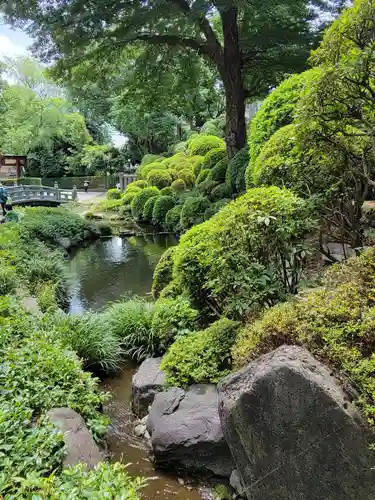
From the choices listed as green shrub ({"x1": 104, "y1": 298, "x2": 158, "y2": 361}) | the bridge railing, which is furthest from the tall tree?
the bridge railing

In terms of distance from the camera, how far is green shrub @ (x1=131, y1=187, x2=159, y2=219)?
17.7 metres

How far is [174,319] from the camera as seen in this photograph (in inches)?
200

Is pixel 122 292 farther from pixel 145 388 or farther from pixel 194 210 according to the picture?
pixel 194 210

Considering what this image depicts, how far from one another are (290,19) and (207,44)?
8.23 ft

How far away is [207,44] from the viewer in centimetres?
1201

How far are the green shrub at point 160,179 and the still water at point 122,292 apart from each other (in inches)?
148

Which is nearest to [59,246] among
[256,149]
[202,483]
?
[256,149]

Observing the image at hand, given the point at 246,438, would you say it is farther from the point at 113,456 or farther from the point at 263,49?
the point at 263,49

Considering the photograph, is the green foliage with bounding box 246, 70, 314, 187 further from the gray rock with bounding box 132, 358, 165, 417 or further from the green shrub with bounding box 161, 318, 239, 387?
the gray rock with bounding box 132, 358, 165, 417

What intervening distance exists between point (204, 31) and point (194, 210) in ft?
18.2

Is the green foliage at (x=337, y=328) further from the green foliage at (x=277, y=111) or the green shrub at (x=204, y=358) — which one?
the green foliage at (x=277, y=111)

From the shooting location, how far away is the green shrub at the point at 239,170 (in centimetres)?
1084

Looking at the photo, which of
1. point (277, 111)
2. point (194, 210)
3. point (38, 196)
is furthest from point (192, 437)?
point (38, 196)

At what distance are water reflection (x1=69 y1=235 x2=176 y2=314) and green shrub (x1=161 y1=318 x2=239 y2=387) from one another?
4143 mm
